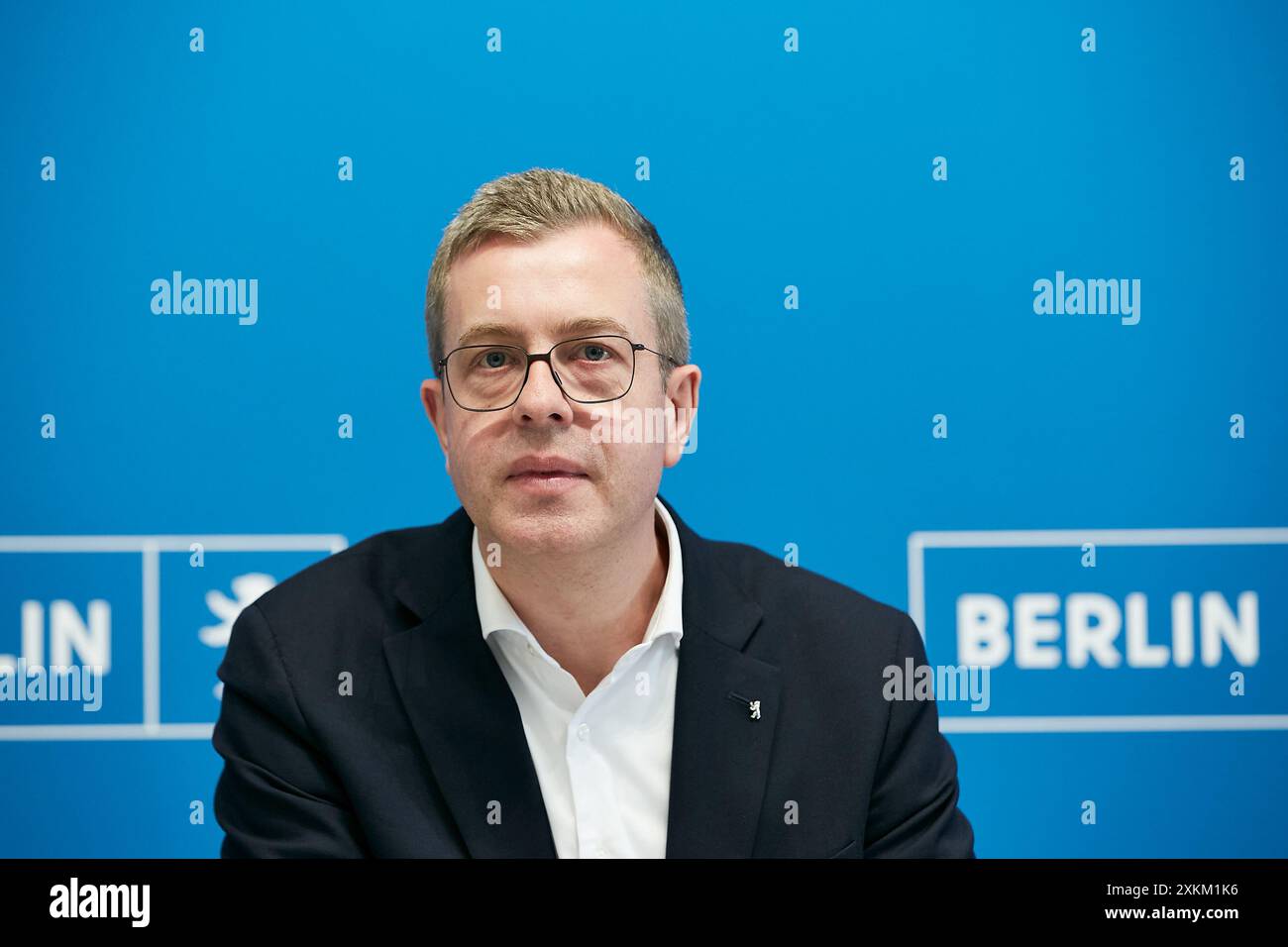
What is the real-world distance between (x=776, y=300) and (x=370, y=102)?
1102 millimetres

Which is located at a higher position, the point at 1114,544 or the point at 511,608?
the point at 1114,544

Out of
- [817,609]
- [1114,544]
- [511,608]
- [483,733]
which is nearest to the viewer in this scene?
[483,733]

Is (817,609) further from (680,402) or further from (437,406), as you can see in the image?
(437,406)

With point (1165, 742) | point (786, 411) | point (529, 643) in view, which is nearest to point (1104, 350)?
point (786, 411)

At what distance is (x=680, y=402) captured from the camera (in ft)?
7.52

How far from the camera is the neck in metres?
2.11

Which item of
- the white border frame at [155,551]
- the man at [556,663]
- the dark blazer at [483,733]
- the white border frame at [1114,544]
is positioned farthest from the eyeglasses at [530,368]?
the white border frame at [1114,544]

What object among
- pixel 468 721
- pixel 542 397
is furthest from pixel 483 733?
pixel 542 397

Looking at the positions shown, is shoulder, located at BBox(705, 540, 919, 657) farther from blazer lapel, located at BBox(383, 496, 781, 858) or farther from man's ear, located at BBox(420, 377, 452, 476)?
man's ear, located at BBox(420, 377, 452, 476)

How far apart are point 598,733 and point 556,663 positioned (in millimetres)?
142

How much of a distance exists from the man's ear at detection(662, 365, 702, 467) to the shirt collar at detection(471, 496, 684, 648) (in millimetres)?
101

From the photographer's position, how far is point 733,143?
9.73 ft

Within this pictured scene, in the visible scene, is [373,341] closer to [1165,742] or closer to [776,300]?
[776,300]

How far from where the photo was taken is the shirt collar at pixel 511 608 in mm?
2096
